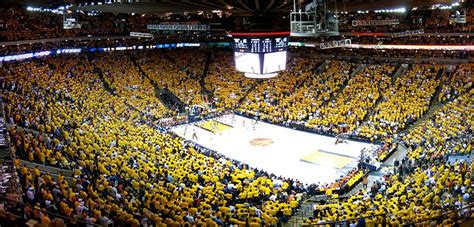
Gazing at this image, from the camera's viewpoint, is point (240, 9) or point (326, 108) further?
point (326, 108)

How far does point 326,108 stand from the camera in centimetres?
3041

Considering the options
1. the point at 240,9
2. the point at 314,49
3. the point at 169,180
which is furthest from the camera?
the point at 314,49

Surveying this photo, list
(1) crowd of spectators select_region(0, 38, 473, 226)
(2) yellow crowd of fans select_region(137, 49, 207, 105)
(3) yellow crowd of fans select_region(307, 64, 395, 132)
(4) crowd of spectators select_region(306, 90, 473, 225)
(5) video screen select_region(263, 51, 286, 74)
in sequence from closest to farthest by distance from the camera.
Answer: (4) crowd of spectators select_region(306, 90, 473, 225) → (1) crowd of spectators select_region(0, 38, 473, 226) → (5) video screen select_region(263, 51, 286, 74) → (3) yellow crowd of fans select_region(307, 64, 395, 132) → (2) yellow crowd of fans select_region(137, 49, 207, 105)

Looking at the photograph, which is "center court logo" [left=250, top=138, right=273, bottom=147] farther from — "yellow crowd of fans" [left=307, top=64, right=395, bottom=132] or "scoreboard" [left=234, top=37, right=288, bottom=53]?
"scoreboard" [left=234, top=37, right=288, bottom=53]

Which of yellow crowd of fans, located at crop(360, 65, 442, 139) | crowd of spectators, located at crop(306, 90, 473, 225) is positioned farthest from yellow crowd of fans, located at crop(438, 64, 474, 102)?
crowd of spectators, located at crop(306, 90, 473, 225)

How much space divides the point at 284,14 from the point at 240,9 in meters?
2.48

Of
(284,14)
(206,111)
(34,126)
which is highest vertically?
(284,14)

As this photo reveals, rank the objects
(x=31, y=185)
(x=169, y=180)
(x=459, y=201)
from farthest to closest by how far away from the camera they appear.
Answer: (x=169, y=180), (x=459, y=201), (x=31, y=185)

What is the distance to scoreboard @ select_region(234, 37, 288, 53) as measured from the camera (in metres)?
16.5

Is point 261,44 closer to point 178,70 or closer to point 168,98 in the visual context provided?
point 168,98

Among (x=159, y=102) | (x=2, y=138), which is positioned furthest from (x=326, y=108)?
(x=2, y=138)

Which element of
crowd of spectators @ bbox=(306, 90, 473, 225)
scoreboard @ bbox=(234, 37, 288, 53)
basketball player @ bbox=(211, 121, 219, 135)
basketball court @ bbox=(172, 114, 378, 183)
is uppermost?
scoreboard @ bbox=(234, 37, 288, 53)

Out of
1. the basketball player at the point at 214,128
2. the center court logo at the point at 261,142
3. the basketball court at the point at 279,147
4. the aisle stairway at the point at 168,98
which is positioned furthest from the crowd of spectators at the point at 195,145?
the center court logo at the point at 261,142

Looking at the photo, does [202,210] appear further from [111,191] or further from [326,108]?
[326,108]
